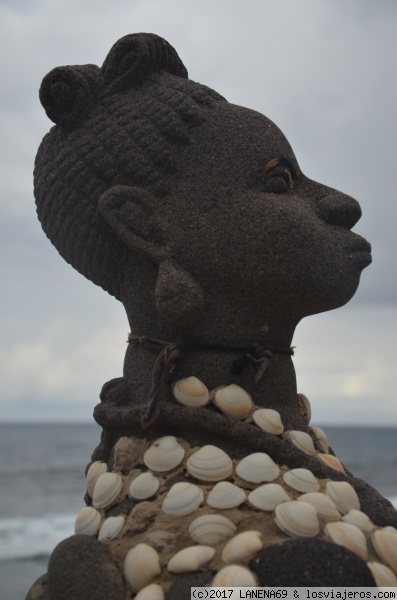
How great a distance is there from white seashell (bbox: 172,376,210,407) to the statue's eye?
36.8 inches

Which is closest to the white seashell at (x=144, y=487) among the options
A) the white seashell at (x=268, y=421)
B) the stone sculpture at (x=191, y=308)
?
the stone sculpture at (x=191, y=308)

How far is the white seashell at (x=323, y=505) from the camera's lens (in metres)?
3.11

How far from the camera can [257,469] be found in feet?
10.7

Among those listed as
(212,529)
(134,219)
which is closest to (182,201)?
(134,219)

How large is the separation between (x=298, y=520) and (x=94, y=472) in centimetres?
109

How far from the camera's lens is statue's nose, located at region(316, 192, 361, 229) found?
371 centimetres

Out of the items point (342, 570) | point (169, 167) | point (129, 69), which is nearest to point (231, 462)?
point (342, 570)

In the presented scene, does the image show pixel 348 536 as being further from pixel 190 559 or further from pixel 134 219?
pixel 134 219

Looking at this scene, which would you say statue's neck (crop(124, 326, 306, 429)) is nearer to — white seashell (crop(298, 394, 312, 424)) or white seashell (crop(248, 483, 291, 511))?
white seashell (crop(298, 394, 312, 424))

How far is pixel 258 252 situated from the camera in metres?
3.55

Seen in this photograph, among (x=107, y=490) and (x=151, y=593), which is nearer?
(x=151, y=593)

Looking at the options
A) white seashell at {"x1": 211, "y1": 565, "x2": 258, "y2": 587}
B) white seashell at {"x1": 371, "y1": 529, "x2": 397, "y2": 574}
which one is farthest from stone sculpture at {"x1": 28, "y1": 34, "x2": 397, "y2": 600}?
white seashell at {"x1": 211, "y1": 565, "x2": 258, "y2": 587}

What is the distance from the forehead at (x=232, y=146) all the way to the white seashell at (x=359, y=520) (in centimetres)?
153

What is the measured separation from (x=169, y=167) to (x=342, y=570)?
1.91 metres
